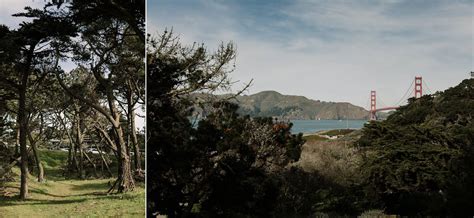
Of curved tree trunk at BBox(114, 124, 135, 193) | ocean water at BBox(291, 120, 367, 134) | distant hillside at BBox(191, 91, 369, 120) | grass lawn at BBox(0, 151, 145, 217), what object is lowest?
grass lawn at BBox(0, 151, 145, 217)

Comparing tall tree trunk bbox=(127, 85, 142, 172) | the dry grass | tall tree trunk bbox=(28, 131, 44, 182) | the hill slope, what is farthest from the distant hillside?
tall tree trunk bbox=(28, 131, 44, 182)

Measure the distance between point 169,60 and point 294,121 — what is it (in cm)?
86

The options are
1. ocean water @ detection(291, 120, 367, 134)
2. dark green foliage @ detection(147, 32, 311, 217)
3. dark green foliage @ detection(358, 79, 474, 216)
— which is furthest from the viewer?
dark green foliage @ detection(147, 32, 311, 217)

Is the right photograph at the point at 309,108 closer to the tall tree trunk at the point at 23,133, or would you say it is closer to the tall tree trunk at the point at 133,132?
the tall tree trunk at the point at 133,132

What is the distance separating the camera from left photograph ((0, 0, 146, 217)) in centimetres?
307

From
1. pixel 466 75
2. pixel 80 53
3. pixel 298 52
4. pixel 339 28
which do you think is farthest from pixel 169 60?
pixel 466 75

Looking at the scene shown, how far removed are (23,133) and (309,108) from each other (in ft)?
5.51

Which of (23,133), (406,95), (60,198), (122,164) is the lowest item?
(60,198)

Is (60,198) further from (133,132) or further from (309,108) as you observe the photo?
(309,108)

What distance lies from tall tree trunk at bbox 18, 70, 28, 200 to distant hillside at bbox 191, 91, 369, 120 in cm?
129

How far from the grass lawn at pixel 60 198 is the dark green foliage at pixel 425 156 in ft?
5.04

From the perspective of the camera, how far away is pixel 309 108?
3096 mm

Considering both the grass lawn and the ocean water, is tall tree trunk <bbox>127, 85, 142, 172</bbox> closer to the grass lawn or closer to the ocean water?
the grass lawn

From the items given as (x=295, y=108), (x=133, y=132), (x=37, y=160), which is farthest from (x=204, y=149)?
(x=37, y=160)
